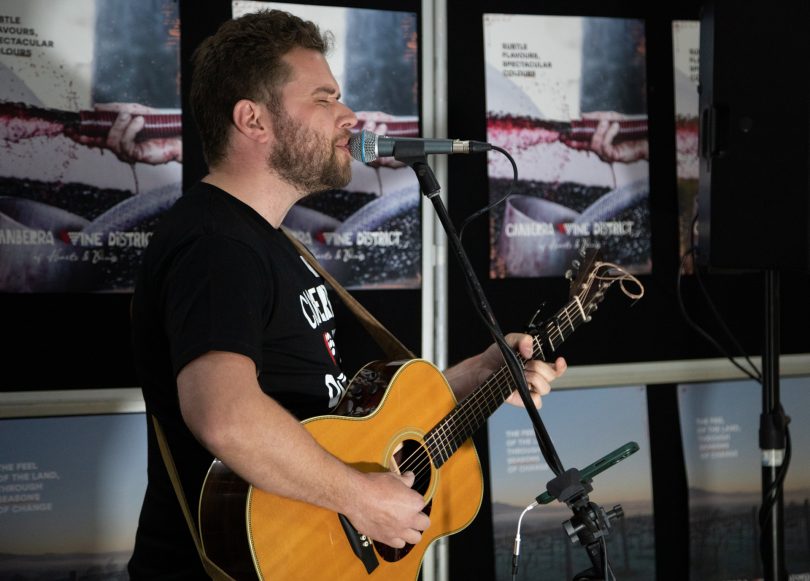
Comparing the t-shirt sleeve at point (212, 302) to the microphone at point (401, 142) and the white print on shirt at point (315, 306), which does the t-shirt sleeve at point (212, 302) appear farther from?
the microphone at point (401, 142)

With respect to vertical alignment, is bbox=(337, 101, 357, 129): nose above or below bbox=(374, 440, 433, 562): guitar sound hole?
above

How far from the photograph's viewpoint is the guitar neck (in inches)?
73.7

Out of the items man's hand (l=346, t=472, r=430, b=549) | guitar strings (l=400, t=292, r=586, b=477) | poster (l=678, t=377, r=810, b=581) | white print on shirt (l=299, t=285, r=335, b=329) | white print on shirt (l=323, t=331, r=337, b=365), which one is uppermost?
white print on shirt (l=299, t=285, r=335, b=329)

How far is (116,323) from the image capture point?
232 centimetres

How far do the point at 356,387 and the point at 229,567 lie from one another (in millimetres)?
456

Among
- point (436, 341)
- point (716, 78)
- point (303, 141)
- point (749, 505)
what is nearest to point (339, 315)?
point (436, 341)

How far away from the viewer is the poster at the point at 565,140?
2621 mm

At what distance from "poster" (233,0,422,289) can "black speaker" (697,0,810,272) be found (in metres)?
0.83

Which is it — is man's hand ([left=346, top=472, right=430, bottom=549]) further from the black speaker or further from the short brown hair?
the black speaker

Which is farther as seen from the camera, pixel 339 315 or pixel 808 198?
pixel 339 315

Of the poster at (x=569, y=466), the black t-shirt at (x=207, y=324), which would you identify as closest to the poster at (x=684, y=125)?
the poster at (x=569, y=466)

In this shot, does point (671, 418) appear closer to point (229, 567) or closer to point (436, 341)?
point (436, 341)

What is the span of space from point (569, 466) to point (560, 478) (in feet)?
3.85

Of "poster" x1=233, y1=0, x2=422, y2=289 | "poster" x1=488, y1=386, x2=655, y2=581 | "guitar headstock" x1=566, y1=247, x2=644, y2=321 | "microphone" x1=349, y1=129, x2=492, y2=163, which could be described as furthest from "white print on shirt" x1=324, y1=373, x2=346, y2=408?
"poster" x1=488, y1=386, x2=655, y2=581
